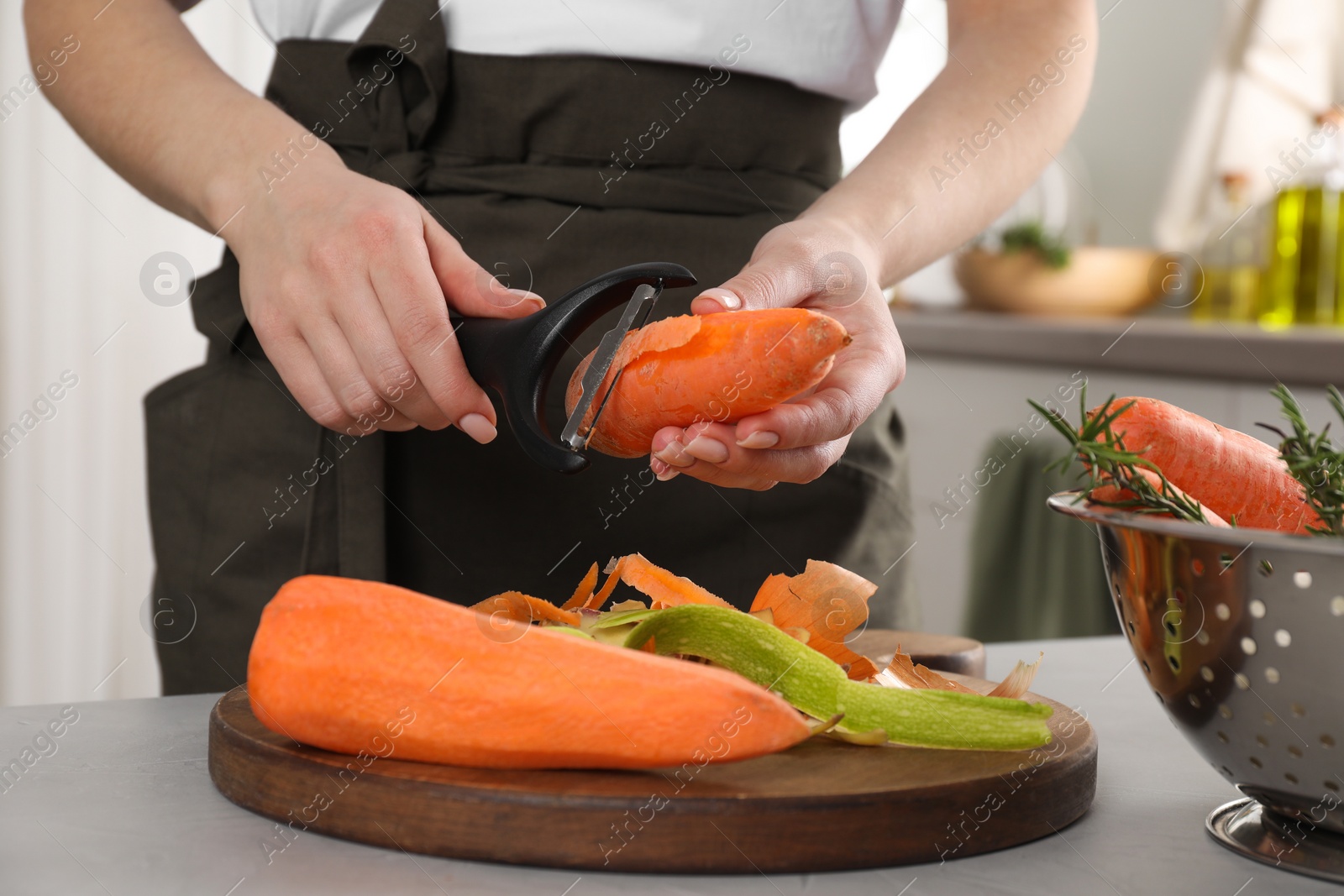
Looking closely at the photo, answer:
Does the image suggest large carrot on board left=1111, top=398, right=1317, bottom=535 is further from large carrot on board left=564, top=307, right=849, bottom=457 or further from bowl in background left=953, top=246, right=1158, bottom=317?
bowl in background left=953, top=246, right=1158, bottom=317

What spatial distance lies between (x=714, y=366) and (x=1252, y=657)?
0.28 m

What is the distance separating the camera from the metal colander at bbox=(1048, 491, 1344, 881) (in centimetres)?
45

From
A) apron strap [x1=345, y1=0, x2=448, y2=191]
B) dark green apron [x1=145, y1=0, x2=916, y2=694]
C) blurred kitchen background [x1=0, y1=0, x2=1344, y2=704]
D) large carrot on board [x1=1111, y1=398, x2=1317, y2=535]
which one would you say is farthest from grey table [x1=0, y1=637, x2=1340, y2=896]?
blurred kitchen background [x1=0, y1=0, x2=1344, y2=704]

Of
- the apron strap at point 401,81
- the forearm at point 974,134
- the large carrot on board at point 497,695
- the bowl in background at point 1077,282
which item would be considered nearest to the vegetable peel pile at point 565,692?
the large carrot on board at point 497,695

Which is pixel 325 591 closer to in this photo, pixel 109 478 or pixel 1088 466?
pixel 1088 466

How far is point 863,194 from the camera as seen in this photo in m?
0.85

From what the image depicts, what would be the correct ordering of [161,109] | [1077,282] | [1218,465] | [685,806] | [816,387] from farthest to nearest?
1. [1077,282]
2. [161,109]
3. [816,387]
4. [1218,465]
5. [685,806]

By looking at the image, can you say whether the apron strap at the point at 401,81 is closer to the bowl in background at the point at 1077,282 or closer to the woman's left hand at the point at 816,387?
the woman's left hand at the point at 816,387

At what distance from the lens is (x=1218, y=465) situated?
1.86 ft

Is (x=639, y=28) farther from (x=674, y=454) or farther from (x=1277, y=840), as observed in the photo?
(x=1277, y=840)

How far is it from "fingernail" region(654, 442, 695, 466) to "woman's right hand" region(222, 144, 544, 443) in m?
Result: 0.11

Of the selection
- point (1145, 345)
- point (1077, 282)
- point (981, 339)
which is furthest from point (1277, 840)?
point (1077, 282)

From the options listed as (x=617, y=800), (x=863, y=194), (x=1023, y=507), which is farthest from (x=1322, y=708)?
(x=1023, y=507)

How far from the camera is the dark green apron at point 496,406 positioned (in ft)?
3.04
